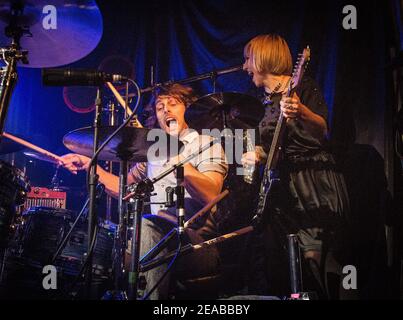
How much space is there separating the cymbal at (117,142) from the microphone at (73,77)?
0.27 m

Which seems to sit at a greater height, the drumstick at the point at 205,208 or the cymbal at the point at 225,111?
the cymbal at the point at 225,111

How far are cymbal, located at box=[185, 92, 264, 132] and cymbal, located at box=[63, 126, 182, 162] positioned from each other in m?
0.41

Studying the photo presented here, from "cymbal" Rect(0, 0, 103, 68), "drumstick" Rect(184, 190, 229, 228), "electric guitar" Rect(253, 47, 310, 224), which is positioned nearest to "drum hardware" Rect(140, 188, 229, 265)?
"drumstick" Rect(184, 190, 229, 228)

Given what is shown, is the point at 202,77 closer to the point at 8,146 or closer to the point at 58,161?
the point at 58,161

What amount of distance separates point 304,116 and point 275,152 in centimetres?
30

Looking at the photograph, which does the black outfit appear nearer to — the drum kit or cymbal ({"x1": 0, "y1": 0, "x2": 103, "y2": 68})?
the drum kit

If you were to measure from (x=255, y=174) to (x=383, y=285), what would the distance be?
3.83 ft

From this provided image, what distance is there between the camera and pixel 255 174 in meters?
3.16

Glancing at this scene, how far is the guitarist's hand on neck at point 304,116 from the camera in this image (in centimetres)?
274

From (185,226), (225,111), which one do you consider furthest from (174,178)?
(225,111)

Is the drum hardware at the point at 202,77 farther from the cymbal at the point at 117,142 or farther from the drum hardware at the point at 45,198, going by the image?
the drum hardware at the point at 45,198

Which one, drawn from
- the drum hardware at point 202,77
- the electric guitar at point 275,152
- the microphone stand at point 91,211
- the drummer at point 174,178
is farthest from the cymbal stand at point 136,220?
the drum hardware at point 202,77

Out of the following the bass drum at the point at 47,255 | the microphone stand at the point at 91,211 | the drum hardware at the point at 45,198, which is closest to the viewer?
the microphone stand at the point at 91,211

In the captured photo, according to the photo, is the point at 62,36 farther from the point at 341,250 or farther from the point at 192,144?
the point at 341,250
